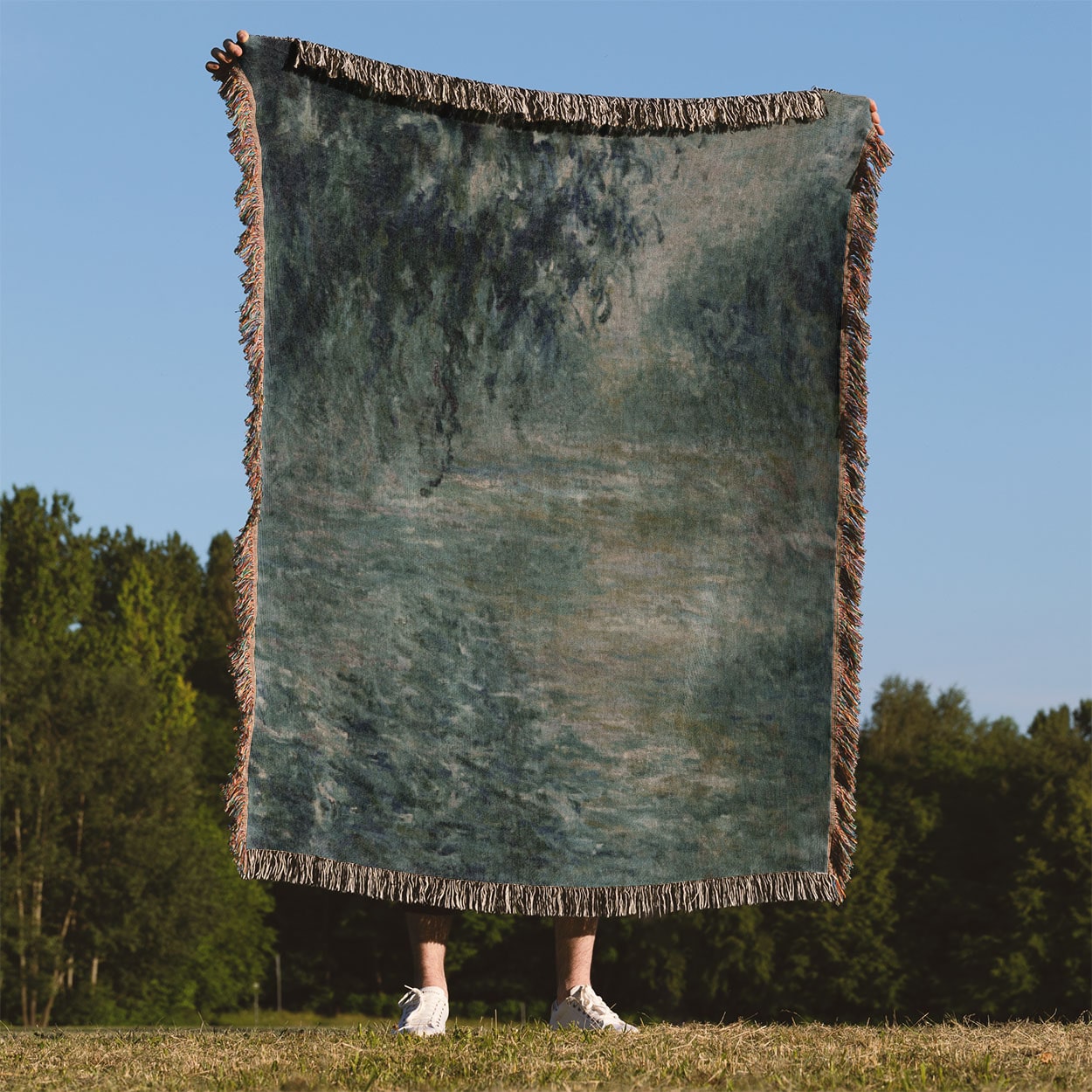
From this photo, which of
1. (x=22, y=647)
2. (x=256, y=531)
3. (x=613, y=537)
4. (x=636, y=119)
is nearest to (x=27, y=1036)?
(x=256, y=531)

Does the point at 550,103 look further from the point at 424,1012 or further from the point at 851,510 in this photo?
the point at 424,1012

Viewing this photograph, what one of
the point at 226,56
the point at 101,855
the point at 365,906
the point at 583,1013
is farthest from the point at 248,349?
the point at 365,906

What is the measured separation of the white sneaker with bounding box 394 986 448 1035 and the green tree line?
88.3 ft

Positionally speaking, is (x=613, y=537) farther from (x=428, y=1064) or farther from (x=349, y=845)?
(x=428, y=1064)

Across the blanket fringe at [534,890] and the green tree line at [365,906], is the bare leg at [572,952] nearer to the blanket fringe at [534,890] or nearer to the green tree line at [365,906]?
the blanket fringe at [534,890]

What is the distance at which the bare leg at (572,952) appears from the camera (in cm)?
595

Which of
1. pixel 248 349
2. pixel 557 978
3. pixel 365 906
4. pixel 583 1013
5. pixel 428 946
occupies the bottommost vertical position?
pixel 365 906

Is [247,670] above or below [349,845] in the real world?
above

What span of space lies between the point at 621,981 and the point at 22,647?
55.1ft

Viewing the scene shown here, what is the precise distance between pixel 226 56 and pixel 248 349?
4.05 ft

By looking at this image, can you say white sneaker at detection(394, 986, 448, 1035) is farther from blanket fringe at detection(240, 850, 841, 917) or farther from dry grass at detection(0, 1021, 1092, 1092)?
blanket fringe at detection(240, 850, 841, 917)

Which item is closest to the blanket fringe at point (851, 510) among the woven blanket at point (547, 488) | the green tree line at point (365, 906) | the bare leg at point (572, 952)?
the woven blanket at point (547, 488)

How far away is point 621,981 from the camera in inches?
1394

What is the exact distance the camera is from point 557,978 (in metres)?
5.87
